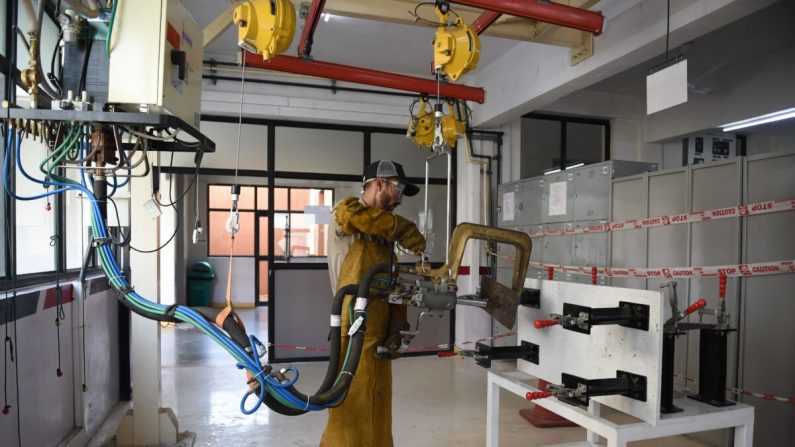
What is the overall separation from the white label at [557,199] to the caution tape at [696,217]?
7.8 inches

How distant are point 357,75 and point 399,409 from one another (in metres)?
2.56

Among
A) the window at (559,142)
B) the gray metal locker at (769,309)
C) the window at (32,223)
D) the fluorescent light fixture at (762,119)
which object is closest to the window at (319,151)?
the window at (559,142)

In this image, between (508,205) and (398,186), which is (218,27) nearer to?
(398,186)

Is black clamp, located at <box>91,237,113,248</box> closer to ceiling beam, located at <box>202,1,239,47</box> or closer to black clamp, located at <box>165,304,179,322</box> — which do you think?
black clamp, located at <box>165,304,179,322</box>

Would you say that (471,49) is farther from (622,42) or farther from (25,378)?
(25,378)

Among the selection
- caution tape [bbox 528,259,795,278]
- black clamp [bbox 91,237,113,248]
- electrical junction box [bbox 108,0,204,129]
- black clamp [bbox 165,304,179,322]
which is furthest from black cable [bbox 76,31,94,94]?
caution tape [bbox 528,259,795,278]

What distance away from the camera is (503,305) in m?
1.77

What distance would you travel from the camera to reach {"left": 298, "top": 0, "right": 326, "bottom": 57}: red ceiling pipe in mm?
2325

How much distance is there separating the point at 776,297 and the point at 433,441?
88.4 inches

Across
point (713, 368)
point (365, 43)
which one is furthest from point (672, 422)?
point (365, 43)

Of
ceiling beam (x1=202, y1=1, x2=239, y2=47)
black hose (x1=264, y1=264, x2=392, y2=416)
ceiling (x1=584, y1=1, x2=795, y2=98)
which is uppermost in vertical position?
ceiling (x1=584, y1=1, x2=795, y2=98)

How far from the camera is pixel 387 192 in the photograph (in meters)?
2.31

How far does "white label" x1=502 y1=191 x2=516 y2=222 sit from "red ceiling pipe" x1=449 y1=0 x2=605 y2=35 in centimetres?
234

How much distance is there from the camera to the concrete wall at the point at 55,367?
212 cm
